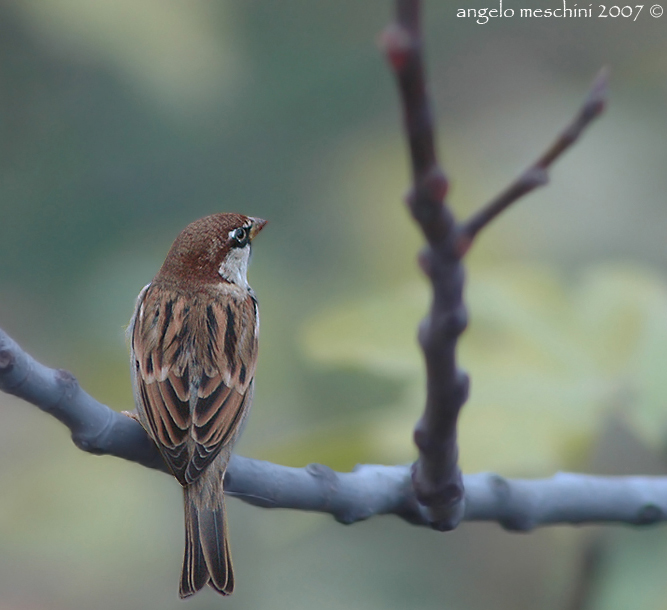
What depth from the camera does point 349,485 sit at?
174 centimetres

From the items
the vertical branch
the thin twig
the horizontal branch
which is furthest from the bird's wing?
the thin twig

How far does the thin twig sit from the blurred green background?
1229mm

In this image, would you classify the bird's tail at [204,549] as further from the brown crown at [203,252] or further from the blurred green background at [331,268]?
the brown crown at [203,252]

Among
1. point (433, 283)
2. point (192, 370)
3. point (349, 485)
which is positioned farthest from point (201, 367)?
point (433, 283)

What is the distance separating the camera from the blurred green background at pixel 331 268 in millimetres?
2355

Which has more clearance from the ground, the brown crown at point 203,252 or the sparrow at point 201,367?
the brown crown at point 203,252

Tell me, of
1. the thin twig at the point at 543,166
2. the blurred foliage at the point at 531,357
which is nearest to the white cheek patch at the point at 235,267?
the blurred foliage at the point at 531,357

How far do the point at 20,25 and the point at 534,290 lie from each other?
11.5ft

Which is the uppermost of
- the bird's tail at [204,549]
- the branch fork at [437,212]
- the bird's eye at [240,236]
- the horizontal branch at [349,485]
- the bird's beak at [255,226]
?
the bird's beak at [255,226]

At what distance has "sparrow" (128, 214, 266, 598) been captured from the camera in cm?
201

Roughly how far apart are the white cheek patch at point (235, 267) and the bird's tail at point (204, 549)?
94 cm

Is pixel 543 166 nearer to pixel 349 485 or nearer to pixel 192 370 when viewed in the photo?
pixel 349 485

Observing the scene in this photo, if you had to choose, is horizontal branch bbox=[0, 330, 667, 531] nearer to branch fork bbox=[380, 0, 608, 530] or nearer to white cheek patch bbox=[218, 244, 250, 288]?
branch fork bbox=[380, 0, 608, 530]

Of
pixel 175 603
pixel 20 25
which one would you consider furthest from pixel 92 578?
pixel 20 25
